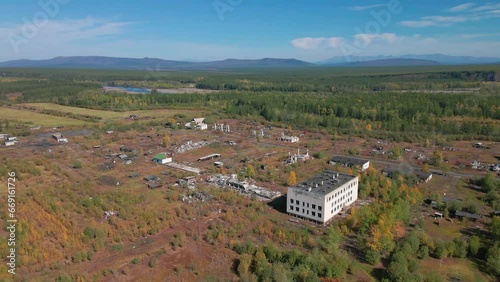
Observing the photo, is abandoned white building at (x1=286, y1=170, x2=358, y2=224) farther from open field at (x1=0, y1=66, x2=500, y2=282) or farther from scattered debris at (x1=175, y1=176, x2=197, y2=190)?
scattered debris at (x1=175, y1=176, x2=197, y2=190)

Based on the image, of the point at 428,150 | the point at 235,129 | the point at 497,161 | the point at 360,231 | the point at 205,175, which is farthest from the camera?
the point at 235,129

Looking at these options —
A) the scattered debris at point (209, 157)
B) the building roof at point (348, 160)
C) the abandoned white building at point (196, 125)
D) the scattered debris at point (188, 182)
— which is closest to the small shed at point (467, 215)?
the building roof at point (348, 160)

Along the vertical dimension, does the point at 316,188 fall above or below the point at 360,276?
above

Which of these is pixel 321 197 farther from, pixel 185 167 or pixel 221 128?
pixel 221 128

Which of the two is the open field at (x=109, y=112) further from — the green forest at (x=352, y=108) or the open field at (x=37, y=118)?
the open field at (x=37, y=118)

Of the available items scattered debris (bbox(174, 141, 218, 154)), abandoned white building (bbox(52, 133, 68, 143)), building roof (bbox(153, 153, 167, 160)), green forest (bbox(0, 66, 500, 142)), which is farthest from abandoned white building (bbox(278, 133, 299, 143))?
abandoned white building (bbox(52, 133, 68, 143))

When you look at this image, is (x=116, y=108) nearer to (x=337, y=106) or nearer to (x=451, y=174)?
(x=337, y=106)

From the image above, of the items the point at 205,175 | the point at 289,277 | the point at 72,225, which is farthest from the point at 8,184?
the point at 289,277

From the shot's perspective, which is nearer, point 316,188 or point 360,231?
point 360,231
